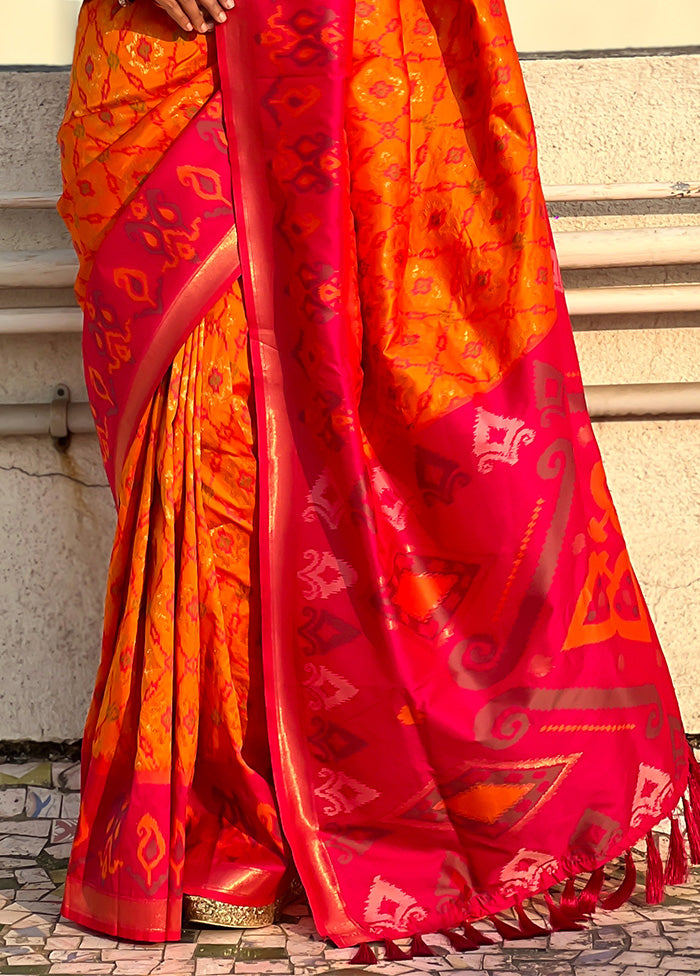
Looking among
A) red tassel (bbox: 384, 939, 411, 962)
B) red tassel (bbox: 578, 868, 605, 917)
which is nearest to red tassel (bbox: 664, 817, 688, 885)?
red tassel (bbox: 578, 868, 605, 917)

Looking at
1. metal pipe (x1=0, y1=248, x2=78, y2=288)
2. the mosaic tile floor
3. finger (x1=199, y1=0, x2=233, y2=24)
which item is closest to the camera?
the mosaic tile floor

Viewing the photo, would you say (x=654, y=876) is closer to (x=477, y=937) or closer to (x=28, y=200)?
(x=477, y=937)

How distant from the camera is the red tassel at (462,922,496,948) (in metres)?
1.33

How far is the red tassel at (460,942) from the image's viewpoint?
51.9 inches

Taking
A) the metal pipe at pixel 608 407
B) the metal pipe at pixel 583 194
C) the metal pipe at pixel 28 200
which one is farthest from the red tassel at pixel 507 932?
the metal pipe at pixel 28 200

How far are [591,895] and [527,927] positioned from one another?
0.09 m

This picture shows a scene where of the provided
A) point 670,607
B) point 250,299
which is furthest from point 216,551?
point 670,607

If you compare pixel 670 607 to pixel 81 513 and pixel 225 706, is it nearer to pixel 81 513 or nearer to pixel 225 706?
pixel 225 706

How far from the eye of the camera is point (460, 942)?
132cm

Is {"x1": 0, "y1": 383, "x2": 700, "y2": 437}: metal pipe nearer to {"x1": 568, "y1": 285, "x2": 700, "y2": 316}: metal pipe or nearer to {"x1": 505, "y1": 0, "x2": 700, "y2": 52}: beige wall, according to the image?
{"x1": 568, "y1": 285, "x2": 700, "y2": 316}: metal pipe

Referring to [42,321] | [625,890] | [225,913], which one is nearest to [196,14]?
[42,321]

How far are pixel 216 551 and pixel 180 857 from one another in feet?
1.24

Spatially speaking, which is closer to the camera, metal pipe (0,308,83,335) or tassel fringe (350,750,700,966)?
tassel fringe (350,750,700,966)

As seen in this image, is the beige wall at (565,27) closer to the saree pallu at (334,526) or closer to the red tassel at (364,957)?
the saree pallu at (334,526)
